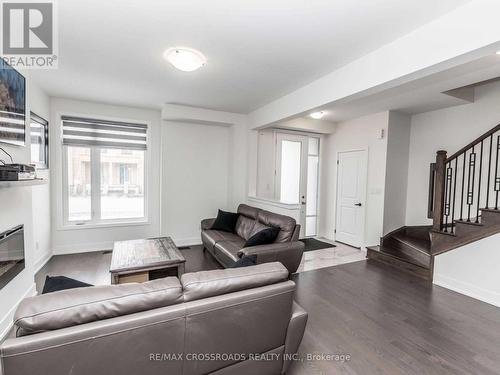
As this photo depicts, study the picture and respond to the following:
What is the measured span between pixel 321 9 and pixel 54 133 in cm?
446

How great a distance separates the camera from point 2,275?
7.09ft

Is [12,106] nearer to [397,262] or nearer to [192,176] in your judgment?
[192,176]

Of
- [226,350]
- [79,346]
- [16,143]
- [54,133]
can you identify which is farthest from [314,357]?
[54,133]

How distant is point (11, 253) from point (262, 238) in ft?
8.41

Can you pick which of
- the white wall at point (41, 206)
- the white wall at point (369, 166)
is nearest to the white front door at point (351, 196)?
the white wall at point (369, 166)

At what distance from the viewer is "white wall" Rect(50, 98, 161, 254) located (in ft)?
13.7

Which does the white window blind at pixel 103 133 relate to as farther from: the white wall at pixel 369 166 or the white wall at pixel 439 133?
the white wall at pixel 439 133

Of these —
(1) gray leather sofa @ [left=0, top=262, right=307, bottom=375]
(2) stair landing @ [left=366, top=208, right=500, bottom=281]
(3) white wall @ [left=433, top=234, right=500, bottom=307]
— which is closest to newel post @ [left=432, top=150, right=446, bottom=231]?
(2) stair landing @ [left=366, top=208, right=500, bottom=281]

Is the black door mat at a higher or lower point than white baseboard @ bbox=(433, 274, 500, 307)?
lower

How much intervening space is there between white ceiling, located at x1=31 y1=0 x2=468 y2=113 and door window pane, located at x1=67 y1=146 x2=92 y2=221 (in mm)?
1283

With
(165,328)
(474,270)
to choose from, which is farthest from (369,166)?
(165,328)

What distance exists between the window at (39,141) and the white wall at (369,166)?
528 centimetres

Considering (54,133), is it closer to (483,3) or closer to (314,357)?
(314,357)

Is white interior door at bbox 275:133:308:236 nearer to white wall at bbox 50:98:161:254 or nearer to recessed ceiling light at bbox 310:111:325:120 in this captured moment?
recessed ceiling light at bbox 310:111:325:120
